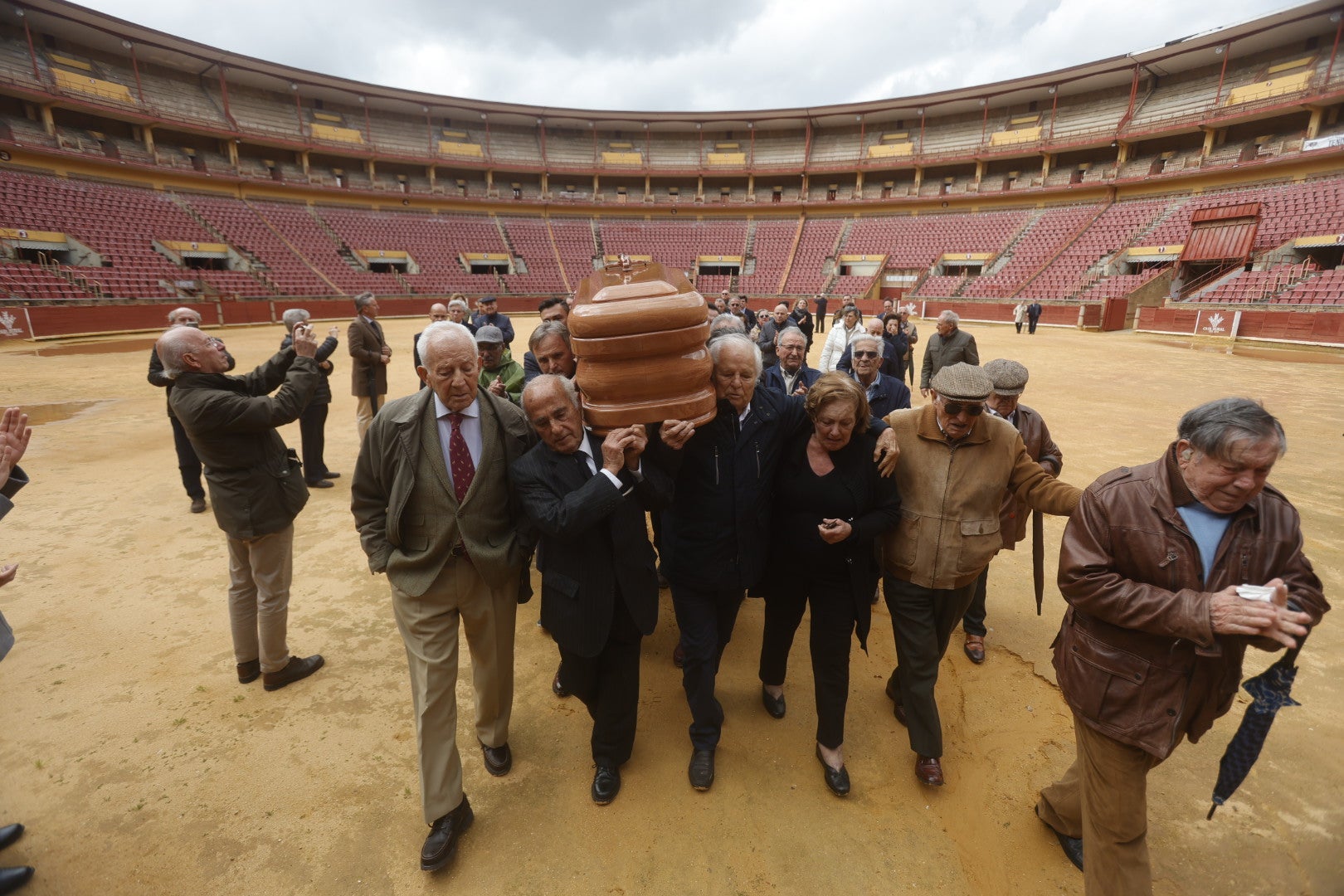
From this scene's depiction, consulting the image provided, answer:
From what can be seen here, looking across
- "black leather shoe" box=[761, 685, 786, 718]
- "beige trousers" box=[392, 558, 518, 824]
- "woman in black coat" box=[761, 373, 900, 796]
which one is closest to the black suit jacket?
"beige trousers" box=[392, 558, 518, 824]

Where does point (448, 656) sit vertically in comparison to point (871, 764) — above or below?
above

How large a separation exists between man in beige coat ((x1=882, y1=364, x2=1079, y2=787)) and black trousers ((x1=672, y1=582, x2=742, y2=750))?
0.81 meters

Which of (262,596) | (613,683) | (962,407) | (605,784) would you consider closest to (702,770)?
(605,784)

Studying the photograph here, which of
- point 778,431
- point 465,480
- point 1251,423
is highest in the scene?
point 1251,423

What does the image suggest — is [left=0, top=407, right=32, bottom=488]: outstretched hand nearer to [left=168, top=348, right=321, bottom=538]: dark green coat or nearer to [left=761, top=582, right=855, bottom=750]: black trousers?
[left=168, top=348, right=321, bottom=538]: dark green coat

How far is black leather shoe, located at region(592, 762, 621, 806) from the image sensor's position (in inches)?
98.3

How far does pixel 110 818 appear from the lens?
239 centimetres

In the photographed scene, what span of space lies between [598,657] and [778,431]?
4.36 feet

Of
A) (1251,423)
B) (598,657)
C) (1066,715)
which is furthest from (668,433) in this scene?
(1066,715)

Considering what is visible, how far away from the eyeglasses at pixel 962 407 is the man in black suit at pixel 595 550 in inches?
48.1

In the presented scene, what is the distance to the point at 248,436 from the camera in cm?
293

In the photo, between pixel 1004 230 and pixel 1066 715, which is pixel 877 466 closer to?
pixel 1066 715

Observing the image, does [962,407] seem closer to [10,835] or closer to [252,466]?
[252,466]

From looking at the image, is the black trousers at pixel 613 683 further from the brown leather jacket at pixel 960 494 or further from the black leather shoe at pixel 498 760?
the brown leather jacket at pixel 960 494
